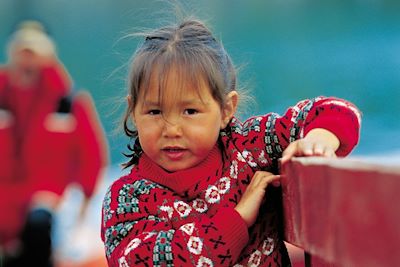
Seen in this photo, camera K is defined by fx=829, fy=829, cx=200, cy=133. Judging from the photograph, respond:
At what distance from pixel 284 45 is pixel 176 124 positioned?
2535 millimetres

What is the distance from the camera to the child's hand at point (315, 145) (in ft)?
2.97

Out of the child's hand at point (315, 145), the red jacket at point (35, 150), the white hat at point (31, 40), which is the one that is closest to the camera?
the child's hand at point (315, 145)

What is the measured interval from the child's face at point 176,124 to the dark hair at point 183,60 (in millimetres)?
12

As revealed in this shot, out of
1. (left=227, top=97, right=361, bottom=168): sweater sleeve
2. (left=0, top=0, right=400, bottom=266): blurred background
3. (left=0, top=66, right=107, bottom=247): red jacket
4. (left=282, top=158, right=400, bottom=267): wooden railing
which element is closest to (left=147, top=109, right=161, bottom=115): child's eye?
(left=227, top=97, right=361, bottom=168): sweater sleeve

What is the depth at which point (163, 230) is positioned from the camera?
38.5 inches

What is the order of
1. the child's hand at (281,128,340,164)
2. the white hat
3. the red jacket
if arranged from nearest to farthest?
the child's hand at (281,128,340,164), the red jacket, the white hat

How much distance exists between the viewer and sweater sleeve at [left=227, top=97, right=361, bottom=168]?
3.26 ft

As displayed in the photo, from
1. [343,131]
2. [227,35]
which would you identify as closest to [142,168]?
[343,131]

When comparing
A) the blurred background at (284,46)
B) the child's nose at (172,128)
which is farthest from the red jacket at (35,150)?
the child's nose at (172,128)

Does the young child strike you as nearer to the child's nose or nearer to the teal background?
the child's nose

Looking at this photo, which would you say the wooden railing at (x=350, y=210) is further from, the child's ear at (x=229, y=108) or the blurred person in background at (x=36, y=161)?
the blurred person in background at (x=36, y=161)

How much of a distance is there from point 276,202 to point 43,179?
2096mm

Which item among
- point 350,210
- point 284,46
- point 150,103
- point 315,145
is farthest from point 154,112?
point 284,46

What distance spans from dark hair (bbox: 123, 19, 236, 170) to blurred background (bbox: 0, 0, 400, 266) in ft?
6.76
